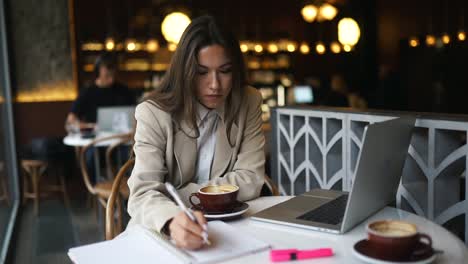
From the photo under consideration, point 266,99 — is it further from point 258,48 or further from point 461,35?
point 461,35

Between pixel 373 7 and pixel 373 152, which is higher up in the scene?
pixel 373 7

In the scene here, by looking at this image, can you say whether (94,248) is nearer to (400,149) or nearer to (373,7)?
(400,149)

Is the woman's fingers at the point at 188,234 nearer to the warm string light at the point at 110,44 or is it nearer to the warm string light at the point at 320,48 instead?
the warm string light at the point at 110,44

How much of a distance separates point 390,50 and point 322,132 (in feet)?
24.3

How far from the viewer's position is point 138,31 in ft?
26.4

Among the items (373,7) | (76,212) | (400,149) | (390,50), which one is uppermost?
(373,7)

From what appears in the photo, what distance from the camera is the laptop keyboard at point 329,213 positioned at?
1305 millimetres

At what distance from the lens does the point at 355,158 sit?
2.12m

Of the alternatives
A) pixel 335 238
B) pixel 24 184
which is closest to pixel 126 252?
pixel 335 238

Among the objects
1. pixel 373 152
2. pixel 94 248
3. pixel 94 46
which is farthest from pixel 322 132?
pixel 94 46

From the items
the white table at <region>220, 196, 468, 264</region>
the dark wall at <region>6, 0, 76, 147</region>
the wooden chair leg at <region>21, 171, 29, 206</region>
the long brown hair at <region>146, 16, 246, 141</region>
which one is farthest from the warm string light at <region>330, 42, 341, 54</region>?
the white table at <region>220, 196, 468, 264</region>

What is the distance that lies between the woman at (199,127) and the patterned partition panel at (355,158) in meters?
0.51

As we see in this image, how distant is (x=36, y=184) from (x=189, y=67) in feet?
12.9

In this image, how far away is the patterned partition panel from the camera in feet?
5.59
